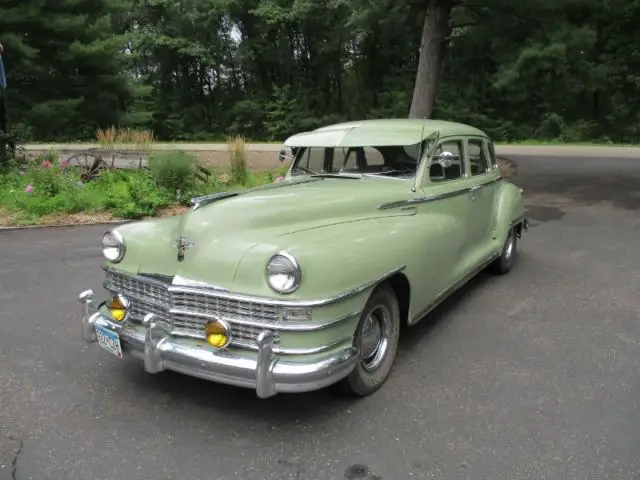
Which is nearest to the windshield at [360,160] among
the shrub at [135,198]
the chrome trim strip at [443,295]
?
the chrome trim strip at [443,295]

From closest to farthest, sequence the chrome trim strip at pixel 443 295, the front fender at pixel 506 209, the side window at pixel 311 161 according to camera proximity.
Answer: the chrome trim strip at pixel 443 295
the side window at pixel 311 161
the front fender at pixel 506 209

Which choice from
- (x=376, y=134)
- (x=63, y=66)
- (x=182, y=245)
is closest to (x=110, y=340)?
(x=182, y=245)

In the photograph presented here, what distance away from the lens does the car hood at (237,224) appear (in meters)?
3.34

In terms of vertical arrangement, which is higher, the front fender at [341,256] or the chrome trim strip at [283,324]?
the front fender at [341,256]

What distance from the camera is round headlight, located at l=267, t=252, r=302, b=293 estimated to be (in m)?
3.08

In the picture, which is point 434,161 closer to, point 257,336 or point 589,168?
point 257,336

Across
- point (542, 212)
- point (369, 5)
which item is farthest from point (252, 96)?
point (542, 212)

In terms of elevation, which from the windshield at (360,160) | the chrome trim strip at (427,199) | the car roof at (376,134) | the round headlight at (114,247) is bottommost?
the round headlight at (114,247)

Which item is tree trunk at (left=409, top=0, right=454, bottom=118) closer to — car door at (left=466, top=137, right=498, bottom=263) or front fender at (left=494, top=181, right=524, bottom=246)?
front fender at (left=494, top=181, right=524, bottom=246)

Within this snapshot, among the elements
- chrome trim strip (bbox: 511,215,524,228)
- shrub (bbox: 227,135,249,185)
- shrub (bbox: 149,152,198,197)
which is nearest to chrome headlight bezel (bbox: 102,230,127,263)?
chrome trim strip (bbox: 511,215,524,228)

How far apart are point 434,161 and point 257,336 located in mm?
2285

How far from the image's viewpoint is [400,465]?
294 cm

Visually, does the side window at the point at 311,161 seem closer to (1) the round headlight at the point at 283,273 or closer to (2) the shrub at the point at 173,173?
(1) the round headlight at the point at 283,273

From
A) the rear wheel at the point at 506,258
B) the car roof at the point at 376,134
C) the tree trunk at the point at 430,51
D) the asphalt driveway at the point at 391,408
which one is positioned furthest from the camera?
the tree trunk at the point at 430,51
